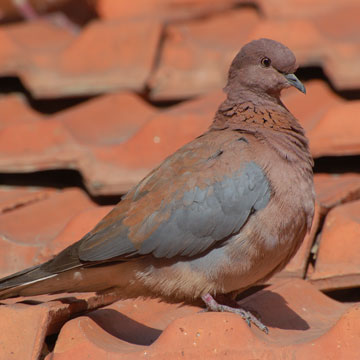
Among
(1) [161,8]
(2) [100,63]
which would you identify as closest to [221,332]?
(2) [100,63]

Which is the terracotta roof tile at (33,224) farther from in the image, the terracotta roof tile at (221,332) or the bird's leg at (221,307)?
the bird's leg at (221,307)

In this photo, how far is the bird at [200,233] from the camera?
9.51 feet

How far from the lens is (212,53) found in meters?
4.64

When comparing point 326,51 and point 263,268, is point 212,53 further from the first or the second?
point 263,268

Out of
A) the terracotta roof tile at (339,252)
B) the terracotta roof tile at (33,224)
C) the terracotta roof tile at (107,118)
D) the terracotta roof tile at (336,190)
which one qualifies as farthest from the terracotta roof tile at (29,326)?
the terracotta roof tile at (107,118)

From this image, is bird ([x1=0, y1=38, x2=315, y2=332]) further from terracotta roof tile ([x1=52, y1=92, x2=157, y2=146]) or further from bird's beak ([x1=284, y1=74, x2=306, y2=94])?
terracotta roof tile ([x1=52, y1=92, x2=157, y2=146])

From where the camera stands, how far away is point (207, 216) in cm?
292

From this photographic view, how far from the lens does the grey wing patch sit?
2896 millimetres

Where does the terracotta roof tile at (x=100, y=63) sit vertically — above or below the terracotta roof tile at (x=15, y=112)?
above

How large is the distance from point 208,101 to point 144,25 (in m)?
0.79

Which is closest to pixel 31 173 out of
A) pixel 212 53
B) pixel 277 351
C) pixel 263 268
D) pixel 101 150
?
pixel 101 150

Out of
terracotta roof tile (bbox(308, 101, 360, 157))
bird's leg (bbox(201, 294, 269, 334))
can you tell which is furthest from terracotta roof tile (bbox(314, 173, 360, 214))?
bird's leg (bbox(201, 294, 269, 334))

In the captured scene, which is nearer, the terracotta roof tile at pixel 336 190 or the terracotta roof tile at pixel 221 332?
the terracotta roof tile at pixel 221 332

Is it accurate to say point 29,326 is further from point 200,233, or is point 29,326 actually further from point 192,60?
point 192,60
